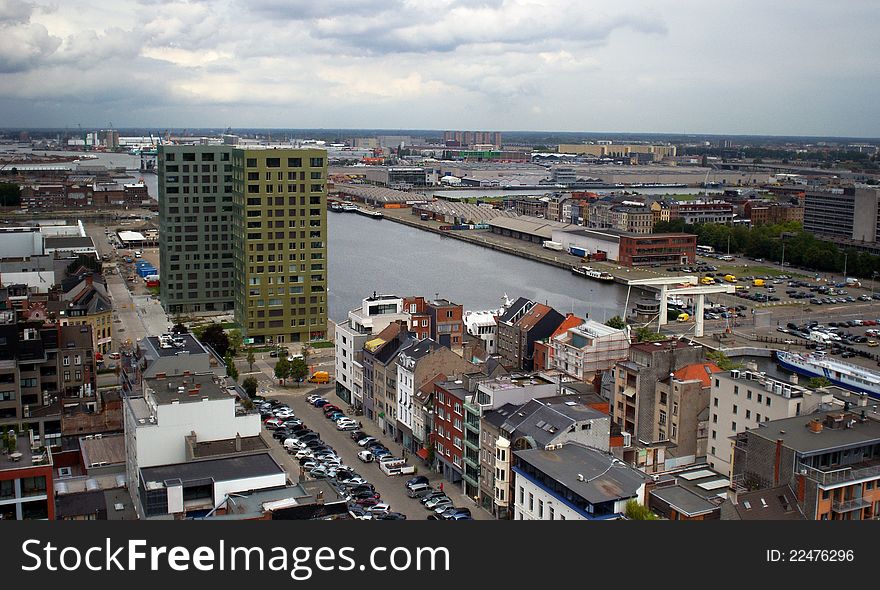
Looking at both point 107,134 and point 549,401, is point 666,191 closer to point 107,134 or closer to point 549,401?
point 549,401

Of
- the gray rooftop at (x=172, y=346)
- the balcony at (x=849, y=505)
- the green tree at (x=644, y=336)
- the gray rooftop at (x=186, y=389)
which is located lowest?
the green tree at (x=644, y=336)

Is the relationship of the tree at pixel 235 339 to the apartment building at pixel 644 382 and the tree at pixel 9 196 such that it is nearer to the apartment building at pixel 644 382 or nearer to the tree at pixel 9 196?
the apartment building at pixel 644 382

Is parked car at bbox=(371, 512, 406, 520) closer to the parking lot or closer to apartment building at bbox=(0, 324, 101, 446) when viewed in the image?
the parking lot

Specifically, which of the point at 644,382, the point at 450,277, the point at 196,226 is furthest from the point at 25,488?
the point at 450,277

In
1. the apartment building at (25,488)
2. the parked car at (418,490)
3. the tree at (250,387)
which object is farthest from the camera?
the tree at (250,387)

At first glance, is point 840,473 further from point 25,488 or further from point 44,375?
point 44,375

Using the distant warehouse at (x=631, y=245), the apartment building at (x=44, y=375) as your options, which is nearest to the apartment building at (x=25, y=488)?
the apartment building at (x=44, y=375)

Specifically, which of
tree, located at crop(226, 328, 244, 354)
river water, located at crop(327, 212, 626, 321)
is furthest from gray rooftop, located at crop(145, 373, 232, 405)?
river water, located at crop(327, 212, 626, 321)
